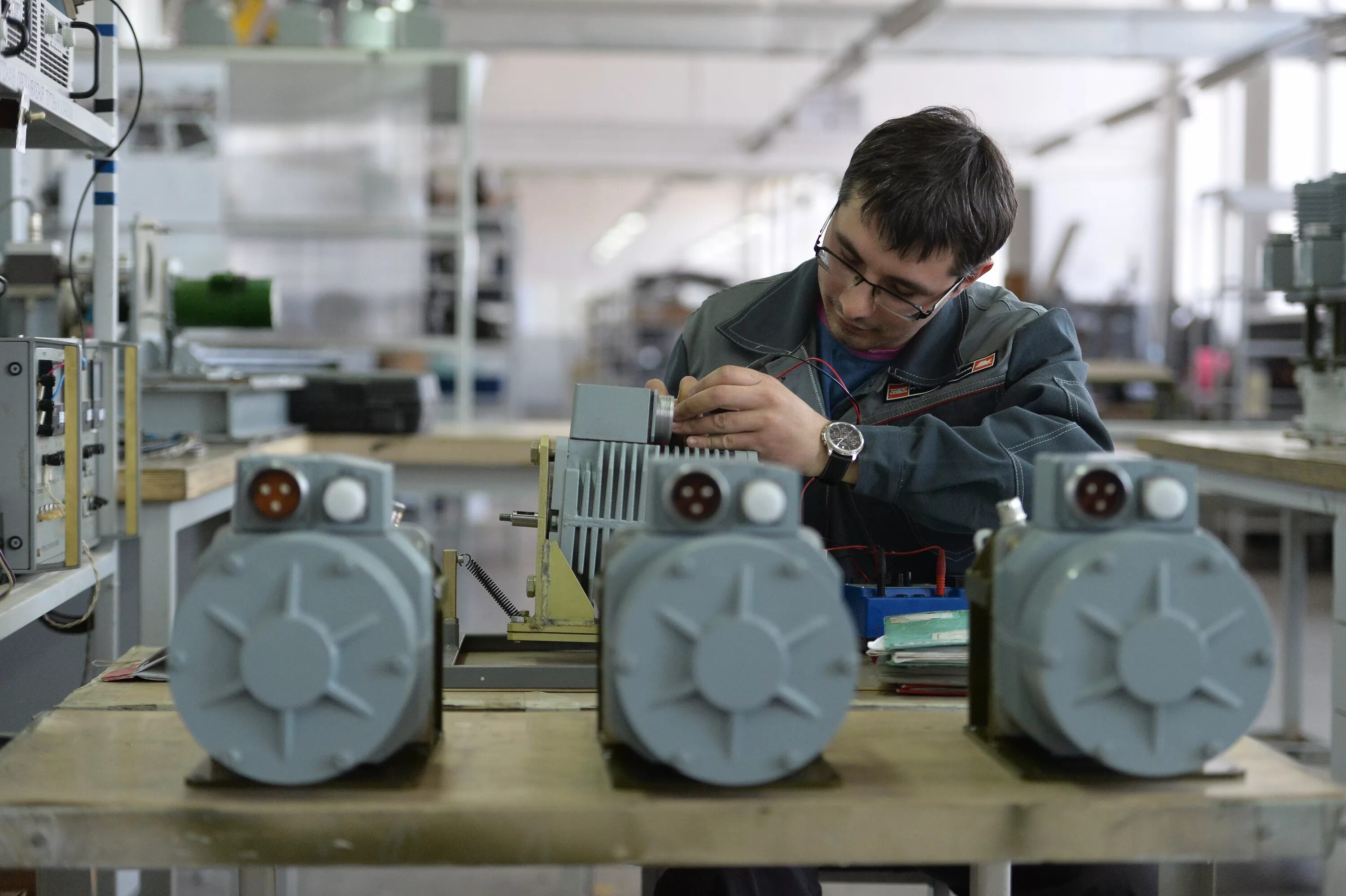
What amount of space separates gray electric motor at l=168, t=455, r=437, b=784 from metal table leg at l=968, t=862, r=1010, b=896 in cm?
41

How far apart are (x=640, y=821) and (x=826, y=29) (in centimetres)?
654

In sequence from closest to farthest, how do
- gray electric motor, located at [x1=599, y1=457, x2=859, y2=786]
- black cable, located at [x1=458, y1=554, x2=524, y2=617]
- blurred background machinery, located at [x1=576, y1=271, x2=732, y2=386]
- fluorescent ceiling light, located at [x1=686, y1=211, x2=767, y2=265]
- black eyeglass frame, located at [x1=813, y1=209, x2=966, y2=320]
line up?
1. gray electric motor, located at [x1=599, y1=457, x2=859, y2=786]
2. black cable, located at [x1=458, y1=554, x2=524, y2=617]
3. black eyeglass frame, located at [x1=813, y1=209, x2=966, y2=320]
4. blurred background machinery, located at [x1=576, y1=271, x2=732, y2=386]
5. fluorescent ceiling light, located at [x1=686, y1=211, x2=767, y2=265]

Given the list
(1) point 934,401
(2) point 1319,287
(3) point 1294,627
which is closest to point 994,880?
(1) point 934,401

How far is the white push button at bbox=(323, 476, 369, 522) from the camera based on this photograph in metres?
0.72

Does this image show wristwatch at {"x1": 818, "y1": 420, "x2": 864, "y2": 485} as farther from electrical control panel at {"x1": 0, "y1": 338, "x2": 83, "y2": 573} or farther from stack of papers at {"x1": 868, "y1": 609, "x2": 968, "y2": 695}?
electrical control panel at {"x1": 0, "y1": 338, "x2": 83, "y2": 573}

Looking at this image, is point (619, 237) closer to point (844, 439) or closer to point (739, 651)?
point (844, 439)

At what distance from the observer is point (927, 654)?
3.31 feet

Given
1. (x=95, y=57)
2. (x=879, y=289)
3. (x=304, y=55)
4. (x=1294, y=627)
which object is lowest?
(x=1294, y=627)

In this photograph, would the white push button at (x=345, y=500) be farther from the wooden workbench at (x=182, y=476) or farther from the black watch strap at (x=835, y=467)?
the wooden workbench at (x=182, y=476)

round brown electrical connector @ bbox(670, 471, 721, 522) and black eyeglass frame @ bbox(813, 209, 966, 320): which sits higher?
black eyeglass frame @ bbox(813, 209, 966, 320)

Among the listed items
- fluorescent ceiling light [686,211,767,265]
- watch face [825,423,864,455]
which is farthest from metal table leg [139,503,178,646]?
fluorescent ceiling light [686,211,767,265]

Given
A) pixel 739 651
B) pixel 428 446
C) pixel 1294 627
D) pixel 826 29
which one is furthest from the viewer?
A: pixel 826 29

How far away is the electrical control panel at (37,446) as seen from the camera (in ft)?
4.38

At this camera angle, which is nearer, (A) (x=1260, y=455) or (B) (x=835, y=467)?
(B) (x=835, y=467)
